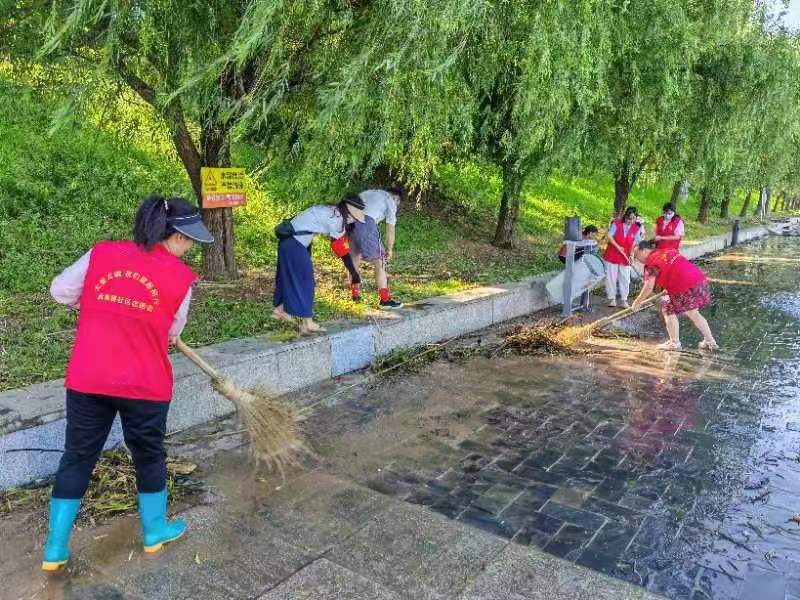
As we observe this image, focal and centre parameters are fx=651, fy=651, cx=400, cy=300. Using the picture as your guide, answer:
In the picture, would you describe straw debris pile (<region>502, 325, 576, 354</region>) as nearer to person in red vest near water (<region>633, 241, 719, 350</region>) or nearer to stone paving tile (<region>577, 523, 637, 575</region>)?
person in red vest near water (<region>633, 241, 719, 350</region>)

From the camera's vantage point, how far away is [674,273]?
23.5ft

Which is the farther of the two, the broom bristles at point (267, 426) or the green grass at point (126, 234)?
the green grass at point (126, 234)

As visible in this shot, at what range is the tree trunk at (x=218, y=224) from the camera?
7.07 m

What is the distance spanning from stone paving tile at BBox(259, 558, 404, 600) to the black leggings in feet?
2.92

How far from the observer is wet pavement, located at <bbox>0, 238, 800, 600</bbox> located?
294 centimetres

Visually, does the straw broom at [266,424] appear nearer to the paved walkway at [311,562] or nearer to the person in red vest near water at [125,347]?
the paved walkway at [311,562]

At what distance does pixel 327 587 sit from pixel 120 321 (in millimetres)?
1474

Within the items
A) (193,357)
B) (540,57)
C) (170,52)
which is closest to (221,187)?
(170,52)

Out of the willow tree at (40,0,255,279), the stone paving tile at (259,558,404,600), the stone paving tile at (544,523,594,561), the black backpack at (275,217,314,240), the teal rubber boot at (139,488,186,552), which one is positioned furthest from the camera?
the black backpack at (275,217,314,240)

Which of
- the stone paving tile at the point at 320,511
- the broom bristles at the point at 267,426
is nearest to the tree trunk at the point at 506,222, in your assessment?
the broom bristles at the point at 267,426

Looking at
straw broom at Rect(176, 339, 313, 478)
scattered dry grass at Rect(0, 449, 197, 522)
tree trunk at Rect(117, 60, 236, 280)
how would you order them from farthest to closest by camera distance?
1. tree trunk at Rect(117, 60, 236, 280)
2. straw broom at Rect(176, 339, 313, 478)
3. scattered dry grass at Rect(0, 449, 197, 522)

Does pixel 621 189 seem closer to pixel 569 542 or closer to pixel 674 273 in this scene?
pixel 674 273

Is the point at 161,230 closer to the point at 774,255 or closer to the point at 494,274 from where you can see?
the point at 494,274

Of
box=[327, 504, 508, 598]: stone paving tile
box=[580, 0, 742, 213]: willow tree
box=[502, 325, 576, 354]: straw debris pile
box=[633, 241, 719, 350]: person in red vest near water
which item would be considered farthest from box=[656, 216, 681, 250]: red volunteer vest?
box=[327, 504, 508, 598]: stone paving tile
